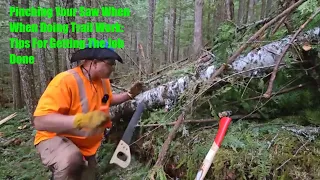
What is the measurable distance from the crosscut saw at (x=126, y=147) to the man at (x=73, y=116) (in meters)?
0.36

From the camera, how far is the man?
2.56 m

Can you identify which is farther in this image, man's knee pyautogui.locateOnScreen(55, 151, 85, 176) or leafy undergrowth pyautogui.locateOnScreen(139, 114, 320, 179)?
man's knee pyautogui.locateOnScreen(55, 151, 85, 176)

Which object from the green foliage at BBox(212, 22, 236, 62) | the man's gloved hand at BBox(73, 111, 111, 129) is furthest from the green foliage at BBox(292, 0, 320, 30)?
the man's gloved hand at BBox(73, 111, 111, 129)

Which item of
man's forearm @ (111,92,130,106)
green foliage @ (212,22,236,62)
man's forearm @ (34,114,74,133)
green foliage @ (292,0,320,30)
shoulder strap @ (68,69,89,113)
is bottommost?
man's forearm @ (111,92,130,106)

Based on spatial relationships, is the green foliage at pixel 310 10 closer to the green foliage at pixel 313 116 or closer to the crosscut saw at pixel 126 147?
the green foliage at pixel 313 116

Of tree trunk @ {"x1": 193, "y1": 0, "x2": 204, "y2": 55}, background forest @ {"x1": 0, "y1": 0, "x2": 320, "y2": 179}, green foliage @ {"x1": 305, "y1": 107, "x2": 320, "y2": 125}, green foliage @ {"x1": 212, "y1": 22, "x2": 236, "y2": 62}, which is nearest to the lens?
background forest @ {"x1": 0, "y1": 0, "x2": 320, "y2": 179}

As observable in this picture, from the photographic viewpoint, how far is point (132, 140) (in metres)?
4.15

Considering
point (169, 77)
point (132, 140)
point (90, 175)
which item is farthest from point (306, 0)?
point (90, 175)

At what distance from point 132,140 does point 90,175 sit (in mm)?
837

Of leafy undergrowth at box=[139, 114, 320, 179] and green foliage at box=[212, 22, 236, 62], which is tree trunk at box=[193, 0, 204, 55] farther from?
leafy undergrowth at box=[139, 114, 320, 179]

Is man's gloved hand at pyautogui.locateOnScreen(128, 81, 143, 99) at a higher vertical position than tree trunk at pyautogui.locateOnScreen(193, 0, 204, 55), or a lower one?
lower

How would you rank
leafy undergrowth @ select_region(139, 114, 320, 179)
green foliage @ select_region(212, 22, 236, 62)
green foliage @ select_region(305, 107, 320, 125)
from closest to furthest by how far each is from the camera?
leafy undergrowth @ select_region(139, 114, 320, 179) → green foliage @ select_region(305, 107, 320, 125) → green foliage @ select_region(212, 22, 236, 62)

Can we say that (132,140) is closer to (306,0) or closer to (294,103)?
(294,103)

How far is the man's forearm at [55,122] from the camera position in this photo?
8.29 ft
